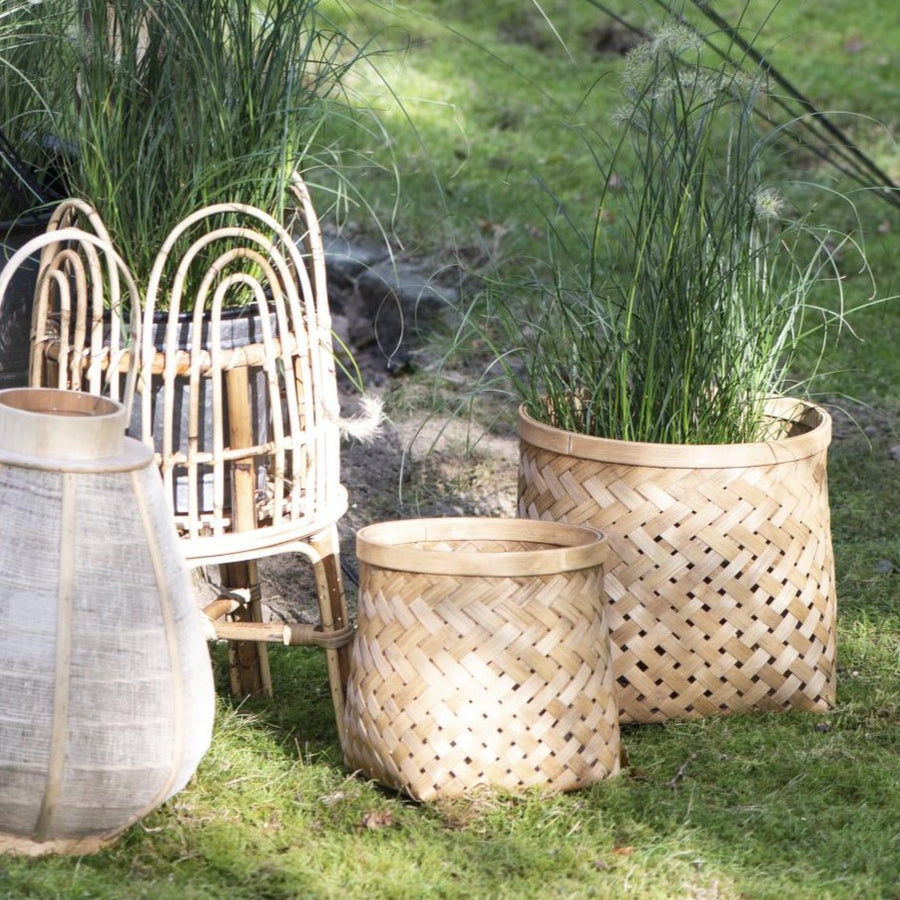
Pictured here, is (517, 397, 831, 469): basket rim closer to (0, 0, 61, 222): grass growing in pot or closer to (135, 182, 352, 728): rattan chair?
(135, 182, 352, 728): rattan chair

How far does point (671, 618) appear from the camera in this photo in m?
2.41

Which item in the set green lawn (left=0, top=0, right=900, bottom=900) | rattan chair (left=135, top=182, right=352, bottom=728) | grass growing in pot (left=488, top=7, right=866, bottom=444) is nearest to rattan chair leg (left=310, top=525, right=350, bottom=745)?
rattan chair (left=135, top=182, right=352, bottom=728)

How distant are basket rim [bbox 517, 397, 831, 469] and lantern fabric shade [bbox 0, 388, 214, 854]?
829 millimetres

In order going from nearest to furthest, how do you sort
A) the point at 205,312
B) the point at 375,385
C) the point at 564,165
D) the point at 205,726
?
the point at 205,726, the point at 205,312, the point at 375,385, the point at 564,165

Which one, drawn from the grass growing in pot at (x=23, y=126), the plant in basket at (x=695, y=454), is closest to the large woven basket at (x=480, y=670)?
the plant in basket at (x=695, y=454)

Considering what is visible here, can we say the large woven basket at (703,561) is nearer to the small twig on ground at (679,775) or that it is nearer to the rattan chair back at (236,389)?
the small twig on ground at (679,775)

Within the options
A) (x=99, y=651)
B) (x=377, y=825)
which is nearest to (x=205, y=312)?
A: (x=99, y=651)

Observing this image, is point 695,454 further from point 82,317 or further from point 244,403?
point 82,317

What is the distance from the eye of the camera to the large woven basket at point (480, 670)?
209 centimetres

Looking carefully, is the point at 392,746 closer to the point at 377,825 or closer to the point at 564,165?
the point at 377,825

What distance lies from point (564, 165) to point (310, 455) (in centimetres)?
400

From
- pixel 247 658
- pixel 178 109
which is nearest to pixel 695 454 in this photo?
pixel 247 658

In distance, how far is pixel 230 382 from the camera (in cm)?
221

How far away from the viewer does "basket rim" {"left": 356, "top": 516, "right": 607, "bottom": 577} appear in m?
2.08
